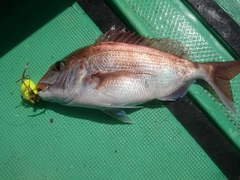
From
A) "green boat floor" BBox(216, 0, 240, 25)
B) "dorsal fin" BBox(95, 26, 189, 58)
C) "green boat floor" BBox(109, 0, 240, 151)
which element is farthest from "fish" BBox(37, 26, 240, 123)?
"green boat floor" BBox(216, 0, 240, 25)

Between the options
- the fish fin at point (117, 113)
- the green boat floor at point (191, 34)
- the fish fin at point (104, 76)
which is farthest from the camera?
the green boat floor at point (191, 34)

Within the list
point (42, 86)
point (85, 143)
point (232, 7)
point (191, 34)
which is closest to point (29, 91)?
point (42, 86)

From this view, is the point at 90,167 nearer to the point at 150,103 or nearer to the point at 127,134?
the point at 127,134

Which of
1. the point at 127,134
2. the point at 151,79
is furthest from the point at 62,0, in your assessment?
the point at 127,134

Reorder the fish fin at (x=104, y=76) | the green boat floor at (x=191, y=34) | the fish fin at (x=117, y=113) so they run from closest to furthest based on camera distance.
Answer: the fish fin at (x=104, y=76), the fish fin at (x=117, y=113), the green boat floor at (x=191, y=34)

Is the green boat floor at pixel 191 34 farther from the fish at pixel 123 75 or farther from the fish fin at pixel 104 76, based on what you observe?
the fish fin at pixel 104 76

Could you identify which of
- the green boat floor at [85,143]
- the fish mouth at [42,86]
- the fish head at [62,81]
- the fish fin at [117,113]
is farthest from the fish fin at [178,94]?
the fish mouth at [42,86]
